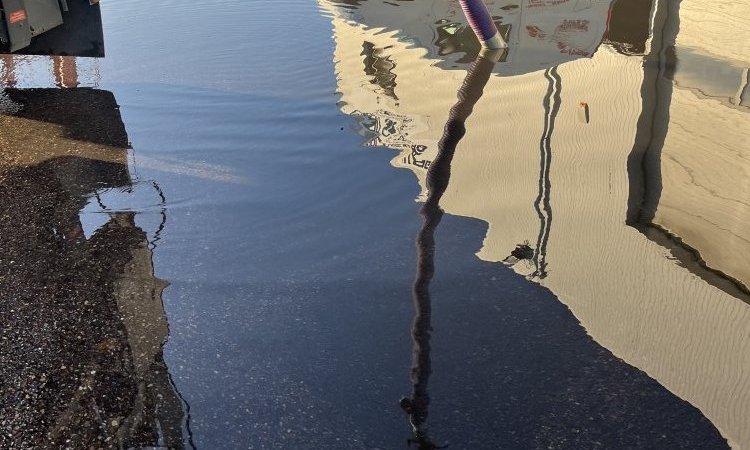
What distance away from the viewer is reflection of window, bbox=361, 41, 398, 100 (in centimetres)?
665

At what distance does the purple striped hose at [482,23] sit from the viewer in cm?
724

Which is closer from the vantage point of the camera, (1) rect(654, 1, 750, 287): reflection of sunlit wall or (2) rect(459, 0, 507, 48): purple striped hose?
(1) rect(654, 1, 750, 287): reflection of sunlit wall

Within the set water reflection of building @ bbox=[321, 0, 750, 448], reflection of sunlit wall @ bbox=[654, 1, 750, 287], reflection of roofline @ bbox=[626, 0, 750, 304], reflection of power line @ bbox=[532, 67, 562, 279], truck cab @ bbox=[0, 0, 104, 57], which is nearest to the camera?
water reflection of building @ bbox=[321, 0, 750, 448]

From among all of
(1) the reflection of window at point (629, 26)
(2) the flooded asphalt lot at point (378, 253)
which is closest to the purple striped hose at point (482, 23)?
(2) the flooded asphalt lot at point (378, 253)

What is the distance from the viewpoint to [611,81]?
21.3 ft

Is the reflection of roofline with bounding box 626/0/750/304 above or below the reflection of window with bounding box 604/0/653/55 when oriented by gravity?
below

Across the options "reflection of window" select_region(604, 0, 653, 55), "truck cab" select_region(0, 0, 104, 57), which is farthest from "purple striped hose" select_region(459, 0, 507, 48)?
"truck cab" select_region(0, 0, 104, 57)

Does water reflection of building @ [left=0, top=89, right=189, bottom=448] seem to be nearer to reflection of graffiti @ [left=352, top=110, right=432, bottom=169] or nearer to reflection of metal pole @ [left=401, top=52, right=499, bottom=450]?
reflection of metal pole @ [left=401, top=52, right=499, bottom=450]

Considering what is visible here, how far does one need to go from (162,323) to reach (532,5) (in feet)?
25.4

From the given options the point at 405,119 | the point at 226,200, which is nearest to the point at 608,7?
the point at 405,119

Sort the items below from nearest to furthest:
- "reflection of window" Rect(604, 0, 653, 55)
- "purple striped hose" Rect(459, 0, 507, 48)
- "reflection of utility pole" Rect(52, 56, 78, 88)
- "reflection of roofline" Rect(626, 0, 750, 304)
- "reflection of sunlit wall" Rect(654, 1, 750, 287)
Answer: "reflection of roofline" Rect(626, 0, 750, 304) → "reflection of sunlit wall" Rect(654, 1, 750, 287) → "reflection of utility pole" Rect(52, 56, 78, 88) → "purple striped hose" Rect(459, 0, 507, 48) → "reflection of window" Rect(604, 0, 653, 55)

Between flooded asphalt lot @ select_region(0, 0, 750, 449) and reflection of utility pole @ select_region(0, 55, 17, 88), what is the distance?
182mm

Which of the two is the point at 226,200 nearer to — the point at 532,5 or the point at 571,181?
the point at 571,181

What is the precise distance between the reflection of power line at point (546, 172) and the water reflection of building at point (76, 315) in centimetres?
192
